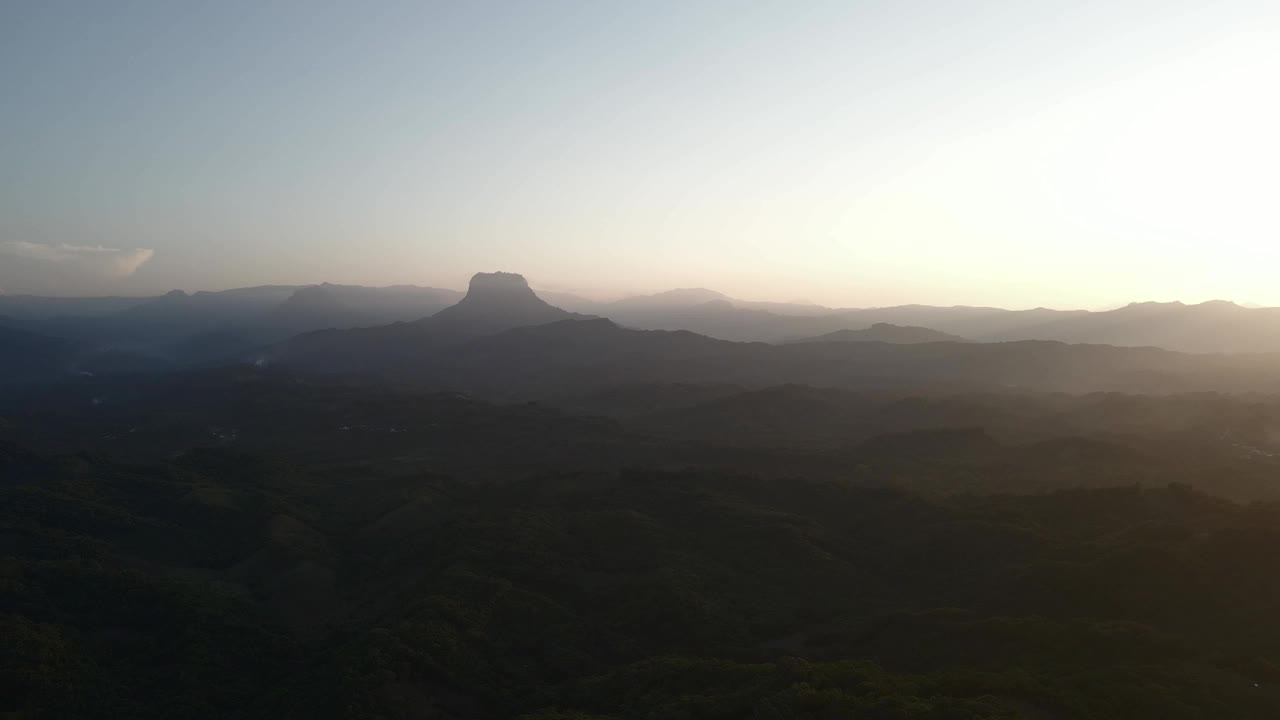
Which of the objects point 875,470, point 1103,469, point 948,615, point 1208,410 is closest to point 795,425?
point 875,470

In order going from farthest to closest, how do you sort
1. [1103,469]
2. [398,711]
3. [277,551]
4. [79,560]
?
[1103,469]
[277,551]
[79,560]
[398,711]

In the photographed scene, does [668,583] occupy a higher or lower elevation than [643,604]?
higher

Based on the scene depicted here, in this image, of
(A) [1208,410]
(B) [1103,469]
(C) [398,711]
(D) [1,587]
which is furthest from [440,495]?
(A) [1208,410]

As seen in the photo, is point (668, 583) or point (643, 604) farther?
point (668, 583)

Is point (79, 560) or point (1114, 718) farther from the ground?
point (1114, 718)

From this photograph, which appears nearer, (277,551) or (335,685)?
(335,685)

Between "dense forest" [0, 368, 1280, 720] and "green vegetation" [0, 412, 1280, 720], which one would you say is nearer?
"green vegetation" [0, 412, 1280, 720]

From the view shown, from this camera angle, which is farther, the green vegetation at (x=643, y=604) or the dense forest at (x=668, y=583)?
the dense forest at (x=668, y=583)

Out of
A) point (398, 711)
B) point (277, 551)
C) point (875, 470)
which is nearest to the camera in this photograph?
point (398, 711)

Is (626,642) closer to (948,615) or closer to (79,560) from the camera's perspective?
(948,615)

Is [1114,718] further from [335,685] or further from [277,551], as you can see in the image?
[277,551]
